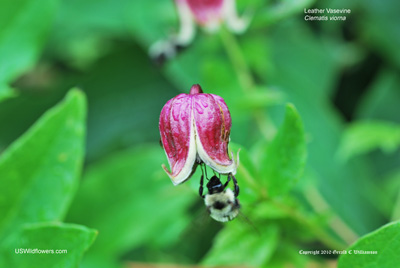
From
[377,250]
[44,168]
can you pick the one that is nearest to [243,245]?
[377,250]

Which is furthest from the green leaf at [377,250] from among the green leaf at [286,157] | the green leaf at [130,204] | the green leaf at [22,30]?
the green leaf at [22,30]

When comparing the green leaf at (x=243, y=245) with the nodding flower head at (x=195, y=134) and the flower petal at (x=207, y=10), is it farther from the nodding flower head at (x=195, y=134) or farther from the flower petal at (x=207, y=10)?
the flower petal at (x=207, y=10)

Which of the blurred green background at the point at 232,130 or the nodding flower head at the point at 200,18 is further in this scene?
the nodding flower head at the point at 200,18

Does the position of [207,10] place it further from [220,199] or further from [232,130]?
[220,199]

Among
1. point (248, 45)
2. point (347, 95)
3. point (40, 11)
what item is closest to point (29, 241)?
point (40, 11)

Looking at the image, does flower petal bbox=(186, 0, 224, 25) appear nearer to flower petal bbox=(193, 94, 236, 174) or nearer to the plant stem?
the plant stem
